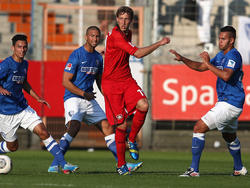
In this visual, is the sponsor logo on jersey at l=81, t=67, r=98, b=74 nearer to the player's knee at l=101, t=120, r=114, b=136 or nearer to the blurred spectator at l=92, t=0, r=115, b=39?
the player's knee at l=101, t=120, r=114, b=136

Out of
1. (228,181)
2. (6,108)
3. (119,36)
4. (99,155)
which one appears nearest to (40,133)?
(6,108)

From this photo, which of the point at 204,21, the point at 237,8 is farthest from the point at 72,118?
the point at 237,8

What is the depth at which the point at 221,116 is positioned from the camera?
9.49m

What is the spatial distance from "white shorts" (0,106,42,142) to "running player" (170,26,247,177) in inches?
87.4

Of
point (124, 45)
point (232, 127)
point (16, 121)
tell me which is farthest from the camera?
point (16, 121)

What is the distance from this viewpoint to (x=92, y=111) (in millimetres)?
10461

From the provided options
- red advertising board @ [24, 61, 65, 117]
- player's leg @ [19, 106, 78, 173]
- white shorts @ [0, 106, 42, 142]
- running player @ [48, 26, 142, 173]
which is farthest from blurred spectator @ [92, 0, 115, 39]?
player's leg @ [19, 106, 78, 173]

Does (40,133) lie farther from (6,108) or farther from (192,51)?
(192,51)

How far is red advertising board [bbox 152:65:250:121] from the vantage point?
16234 mm

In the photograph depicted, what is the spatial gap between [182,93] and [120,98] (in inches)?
270

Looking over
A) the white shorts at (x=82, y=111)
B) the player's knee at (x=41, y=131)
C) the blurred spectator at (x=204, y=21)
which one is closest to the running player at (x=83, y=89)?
the white shorts at (x=82, y=111)

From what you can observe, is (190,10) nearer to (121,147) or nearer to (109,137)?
(109,137)

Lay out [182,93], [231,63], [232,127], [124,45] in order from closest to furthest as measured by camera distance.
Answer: [124,45] → [231,63] → [232,127] → [182,93]

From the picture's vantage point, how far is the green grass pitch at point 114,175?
835 centimetres
